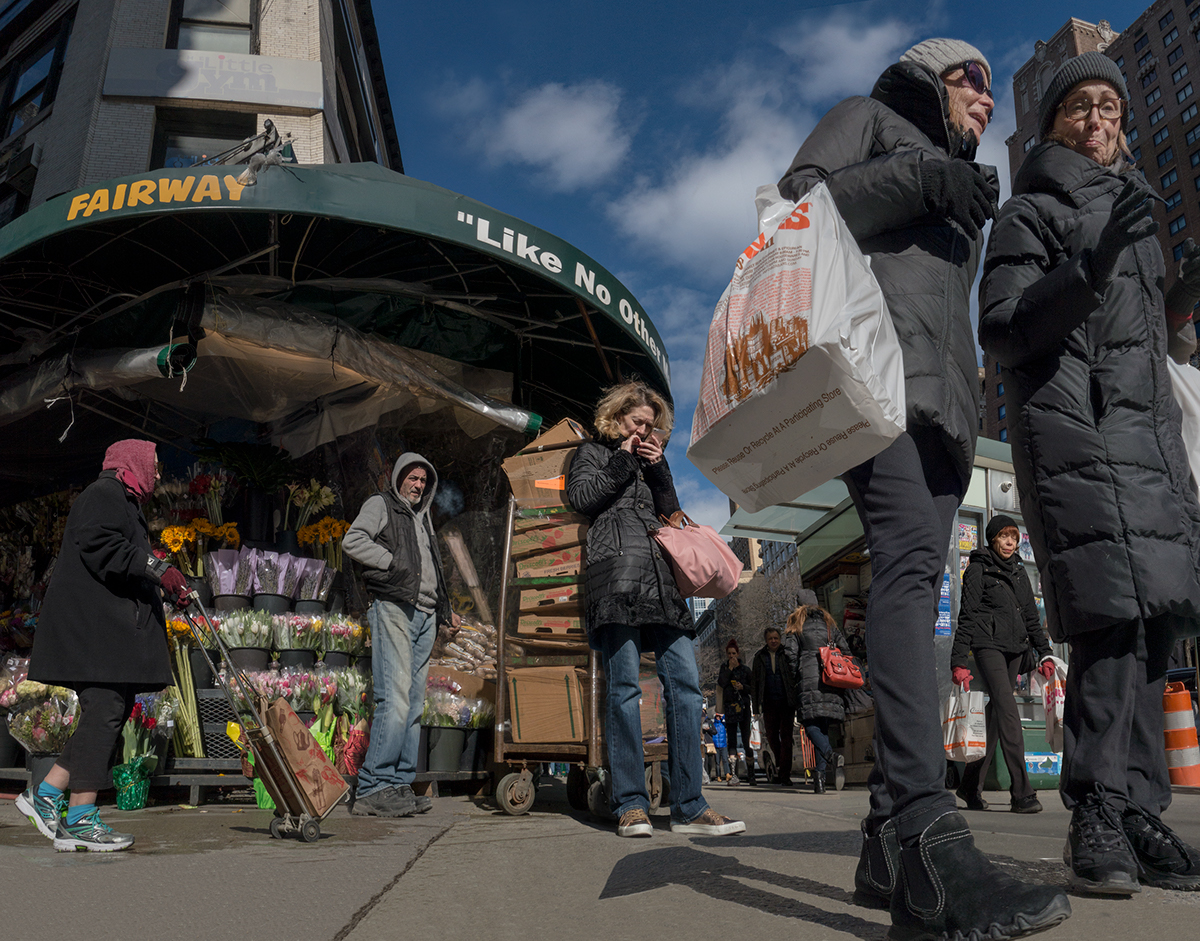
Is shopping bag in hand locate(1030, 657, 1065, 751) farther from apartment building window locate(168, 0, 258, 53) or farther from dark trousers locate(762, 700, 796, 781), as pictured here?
apartment building window locate(168, 0, 258, 53)

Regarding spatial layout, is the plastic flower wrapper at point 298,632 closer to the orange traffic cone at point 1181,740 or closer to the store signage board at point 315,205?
the store signage board at point 315,205

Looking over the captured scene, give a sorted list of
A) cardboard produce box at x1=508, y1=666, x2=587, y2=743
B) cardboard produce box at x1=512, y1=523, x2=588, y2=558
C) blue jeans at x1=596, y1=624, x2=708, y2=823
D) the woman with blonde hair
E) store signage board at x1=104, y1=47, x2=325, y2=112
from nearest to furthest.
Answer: blue jeans at x1=596, y1=624, x2=708, y2=823 → cardboard produce box at x1=508, y1=666, x2=587, y2=743 → cardboard produce box at x1=512, y1=523, x2=588, y2=558 → the woman with blonde hair → store signage board at x1=104, y1=47, x2=325, y2=112

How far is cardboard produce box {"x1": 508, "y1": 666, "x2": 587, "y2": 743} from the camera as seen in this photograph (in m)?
5.06

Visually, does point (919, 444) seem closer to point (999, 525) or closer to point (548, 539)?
point (548, 539)

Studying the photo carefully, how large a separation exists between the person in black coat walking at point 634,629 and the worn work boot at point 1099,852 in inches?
73.3

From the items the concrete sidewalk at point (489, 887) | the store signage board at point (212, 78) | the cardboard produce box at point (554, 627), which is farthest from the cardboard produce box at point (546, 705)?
the store signage board at point (212, 78)

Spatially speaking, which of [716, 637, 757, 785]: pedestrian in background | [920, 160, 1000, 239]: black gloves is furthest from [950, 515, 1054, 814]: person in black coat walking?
[716, 637, 757, 785]: pedestrian in background

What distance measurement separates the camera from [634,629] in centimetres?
417

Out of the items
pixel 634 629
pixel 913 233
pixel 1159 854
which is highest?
pixel 913 233

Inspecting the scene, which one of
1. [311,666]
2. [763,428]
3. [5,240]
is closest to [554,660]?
[311,666]

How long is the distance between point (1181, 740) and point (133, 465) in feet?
14.3

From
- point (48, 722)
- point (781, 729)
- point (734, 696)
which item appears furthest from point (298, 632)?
point (734, 696)

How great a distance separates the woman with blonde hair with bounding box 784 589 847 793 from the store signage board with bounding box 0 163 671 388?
15.8 feet

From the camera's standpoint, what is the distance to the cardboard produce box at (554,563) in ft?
17.4
